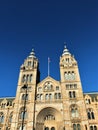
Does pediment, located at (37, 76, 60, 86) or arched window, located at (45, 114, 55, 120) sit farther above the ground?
pediment, located at (37, 76, 60, 86)

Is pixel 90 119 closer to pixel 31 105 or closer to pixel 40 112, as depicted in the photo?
pixel 40 112

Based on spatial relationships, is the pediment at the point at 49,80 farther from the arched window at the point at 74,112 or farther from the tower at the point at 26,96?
the arched window at the point at 74,112

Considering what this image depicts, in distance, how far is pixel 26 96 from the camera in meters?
45.2

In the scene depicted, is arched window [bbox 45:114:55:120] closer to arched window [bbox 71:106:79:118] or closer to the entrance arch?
the entrance arch

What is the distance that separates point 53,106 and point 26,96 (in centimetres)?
913

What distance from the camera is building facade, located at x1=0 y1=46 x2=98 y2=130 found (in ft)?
132

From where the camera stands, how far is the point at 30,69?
2108 inches

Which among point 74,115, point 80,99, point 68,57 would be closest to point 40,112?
point 74,115

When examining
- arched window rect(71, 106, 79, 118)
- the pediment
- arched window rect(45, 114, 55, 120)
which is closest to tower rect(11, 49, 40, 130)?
the pediment

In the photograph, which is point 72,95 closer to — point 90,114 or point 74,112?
point 74,112

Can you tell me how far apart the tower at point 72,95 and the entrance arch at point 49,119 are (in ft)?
11.4

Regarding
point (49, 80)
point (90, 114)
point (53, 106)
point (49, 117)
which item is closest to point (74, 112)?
point (90, 114)

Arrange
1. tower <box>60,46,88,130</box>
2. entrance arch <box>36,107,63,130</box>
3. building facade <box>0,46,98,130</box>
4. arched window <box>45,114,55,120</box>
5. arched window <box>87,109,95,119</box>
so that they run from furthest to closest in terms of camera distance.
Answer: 1. arched window <box>45,114,55,120</box>
2. arched window <box>87,109,95,119</box>
3. entrance arch <box>36,107,63,130</box>
4. building facade <box>0,46,98,130</box>
5. tower <box>60,46,88,130</box>

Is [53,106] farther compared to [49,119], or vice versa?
[49,119]
